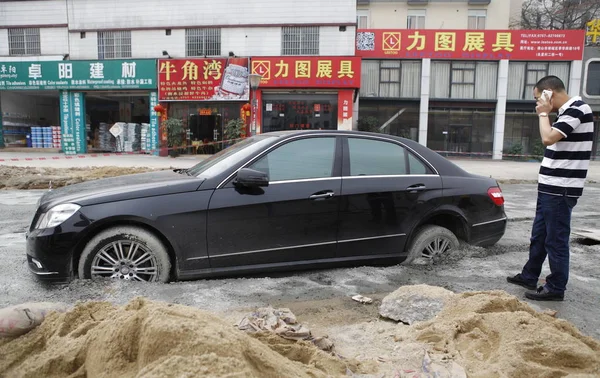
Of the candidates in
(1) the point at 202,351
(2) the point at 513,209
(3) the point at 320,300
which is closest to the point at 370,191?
(3) the point at 320,300

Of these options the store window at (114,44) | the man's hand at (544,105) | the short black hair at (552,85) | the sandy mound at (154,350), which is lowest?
the sandy mound at (154,350)

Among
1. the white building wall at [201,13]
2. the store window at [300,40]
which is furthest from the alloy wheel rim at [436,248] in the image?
the white building wall at [201,13]

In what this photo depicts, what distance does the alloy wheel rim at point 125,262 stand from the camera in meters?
3.85

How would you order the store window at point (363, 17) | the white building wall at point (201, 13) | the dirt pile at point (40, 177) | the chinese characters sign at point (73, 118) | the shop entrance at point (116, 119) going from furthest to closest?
1. the store window at point (363, 17)
2. the shop entrance at point (116, 119)
3. the chinese characters sign at point (73, 118)
4. the white building wall at point (201, 13)
5. the dirt pile at point (40, 177)

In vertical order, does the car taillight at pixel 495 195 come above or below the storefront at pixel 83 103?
below

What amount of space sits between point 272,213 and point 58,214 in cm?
182

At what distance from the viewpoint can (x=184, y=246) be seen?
394cm

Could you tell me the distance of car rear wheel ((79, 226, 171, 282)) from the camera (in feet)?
12.5

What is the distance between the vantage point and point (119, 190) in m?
3.97

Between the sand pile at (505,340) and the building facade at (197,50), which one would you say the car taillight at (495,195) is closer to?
the sand pile at (505,340)

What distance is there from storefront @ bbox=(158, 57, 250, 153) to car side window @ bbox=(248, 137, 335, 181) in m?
19.0

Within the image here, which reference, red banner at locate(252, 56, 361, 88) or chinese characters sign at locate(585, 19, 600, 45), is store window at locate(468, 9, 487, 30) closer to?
chinese characters sign at locate(585, 19, 600, 45)

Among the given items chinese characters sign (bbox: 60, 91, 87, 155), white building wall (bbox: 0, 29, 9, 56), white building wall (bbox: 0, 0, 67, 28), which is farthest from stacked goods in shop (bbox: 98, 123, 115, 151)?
white building wall (bbox: 0, 29, 9, 56)

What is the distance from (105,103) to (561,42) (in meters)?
26.5
